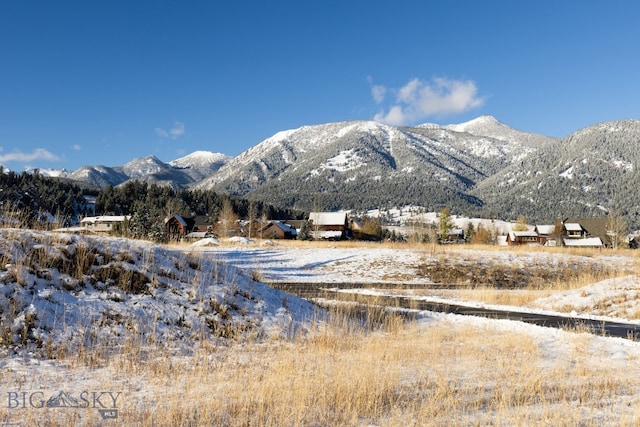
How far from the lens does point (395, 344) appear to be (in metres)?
9.62

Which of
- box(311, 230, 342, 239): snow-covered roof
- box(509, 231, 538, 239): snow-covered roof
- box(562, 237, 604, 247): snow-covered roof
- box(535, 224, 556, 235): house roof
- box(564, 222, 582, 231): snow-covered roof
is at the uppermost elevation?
box(564, 222, 582, 231): snow-covered roof

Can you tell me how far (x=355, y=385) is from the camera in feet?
20.7

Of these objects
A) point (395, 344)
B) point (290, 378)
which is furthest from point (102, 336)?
point (395, 344)

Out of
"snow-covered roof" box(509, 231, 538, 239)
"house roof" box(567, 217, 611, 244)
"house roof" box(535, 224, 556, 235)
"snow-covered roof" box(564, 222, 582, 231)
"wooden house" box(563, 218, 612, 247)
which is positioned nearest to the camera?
"house roof" box(567, 217, 611, 244)

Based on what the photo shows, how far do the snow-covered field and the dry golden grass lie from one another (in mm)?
85

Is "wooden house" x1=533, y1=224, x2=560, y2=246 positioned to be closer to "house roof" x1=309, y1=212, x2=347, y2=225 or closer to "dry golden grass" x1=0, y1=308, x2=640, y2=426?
"house roof" x1=309, y1=212, x2=347, y2=225

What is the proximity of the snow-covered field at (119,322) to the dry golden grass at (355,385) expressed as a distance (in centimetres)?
8

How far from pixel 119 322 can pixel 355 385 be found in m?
5.01

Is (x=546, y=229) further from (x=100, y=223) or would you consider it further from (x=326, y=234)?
(x=100, y=223)

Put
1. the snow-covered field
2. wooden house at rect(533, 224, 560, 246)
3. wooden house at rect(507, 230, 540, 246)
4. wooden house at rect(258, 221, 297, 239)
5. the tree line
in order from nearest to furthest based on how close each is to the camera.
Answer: the snow-covered field < the tree line < wooden house at rect(258, 221, 297, 239) < wooden house at rect(533, 224, 560, 246) < wooden house at rect(507, 230, 540, 246)

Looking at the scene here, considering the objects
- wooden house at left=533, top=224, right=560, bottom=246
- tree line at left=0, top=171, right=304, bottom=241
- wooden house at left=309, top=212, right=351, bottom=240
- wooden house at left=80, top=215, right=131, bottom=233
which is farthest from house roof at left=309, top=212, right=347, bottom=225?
wooden house at left=533, top=224, right=560, bottom=246

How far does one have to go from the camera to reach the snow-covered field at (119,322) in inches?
227

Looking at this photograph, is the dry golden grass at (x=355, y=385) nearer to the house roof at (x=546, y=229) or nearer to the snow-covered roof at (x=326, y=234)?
the snow-covered roof at (x=326, y=234)

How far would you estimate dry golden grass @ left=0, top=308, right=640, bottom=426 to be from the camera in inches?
204
